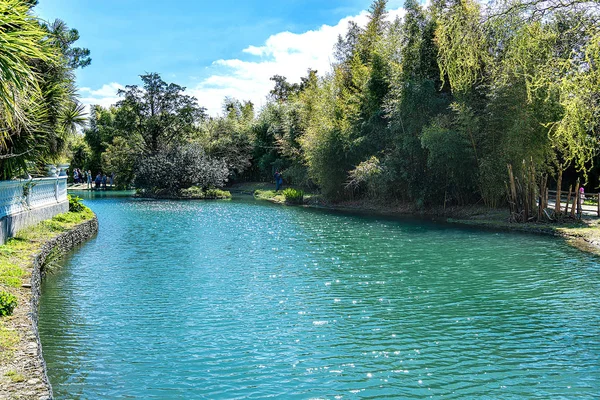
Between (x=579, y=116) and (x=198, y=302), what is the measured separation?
7.64 m

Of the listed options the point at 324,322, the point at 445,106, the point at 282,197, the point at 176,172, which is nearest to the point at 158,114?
the point at 176,172

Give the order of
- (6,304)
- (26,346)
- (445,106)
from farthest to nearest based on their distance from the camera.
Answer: (445,106)
(6,304)
(26,346)

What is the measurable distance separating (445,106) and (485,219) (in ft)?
17.6

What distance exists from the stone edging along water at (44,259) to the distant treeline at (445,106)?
865 cm

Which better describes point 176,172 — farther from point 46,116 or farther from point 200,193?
point 46,116

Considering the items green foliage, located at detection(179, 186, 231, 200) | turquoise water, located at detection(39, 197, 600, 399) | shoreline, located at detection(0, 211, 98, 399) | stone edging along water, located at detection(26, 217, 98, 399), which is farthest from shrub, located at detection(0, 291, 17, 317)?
green foliage, located at detection(179, 186, 231, 200)

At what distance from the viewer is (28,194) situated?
12500 mm

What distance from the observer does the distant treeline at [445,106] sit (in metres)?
9.91

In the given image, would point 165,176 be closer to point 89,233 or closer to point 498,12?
point 89,233

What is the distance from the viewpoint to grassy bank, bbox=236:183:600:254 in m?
15.7

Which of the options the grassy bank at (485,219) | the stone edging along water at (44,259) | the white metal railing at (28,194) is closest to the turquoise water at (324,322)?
the stone edging along water at (44,259)

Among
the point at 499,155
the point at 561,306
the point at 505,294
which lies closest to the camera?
the point at 561,306

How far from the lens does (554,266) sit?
39.2 ft

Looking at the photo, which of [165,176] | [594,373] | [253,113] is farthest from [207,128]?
[594,373]
